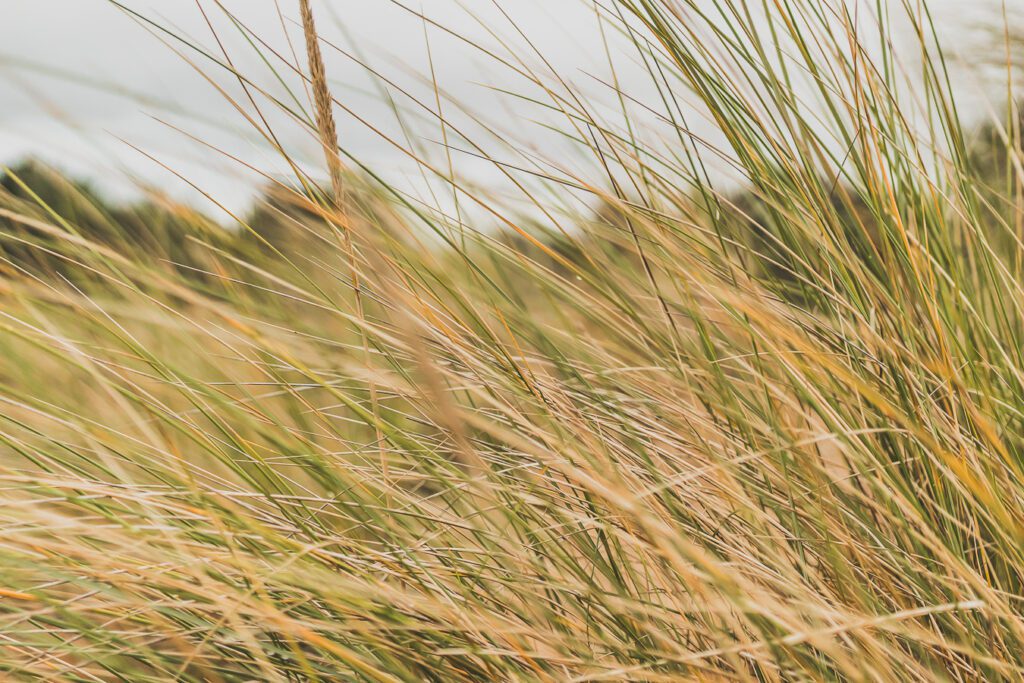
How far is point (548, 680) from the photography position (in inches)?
27.1

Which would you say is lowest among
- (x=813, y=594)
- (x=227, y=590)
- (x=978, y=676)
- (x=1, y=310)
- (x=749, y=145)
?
(x=978, y=676)

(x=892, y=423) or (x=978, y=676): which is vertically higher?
(x=892, y=423)

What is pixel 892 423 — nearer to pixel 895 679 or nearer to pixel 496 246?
pixel 895 679

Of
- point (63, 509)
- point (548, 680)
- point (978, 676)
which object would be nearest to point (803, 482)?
A: point (978, 676)

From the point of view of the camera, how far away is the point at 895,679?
670mm

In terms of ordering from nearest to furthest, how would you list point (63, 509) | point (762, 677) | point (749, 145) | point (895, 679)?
point (895, 679) < point (762, 677) < point (749, 145) < point (63, 509)

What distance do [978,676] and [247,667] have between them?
734 mm

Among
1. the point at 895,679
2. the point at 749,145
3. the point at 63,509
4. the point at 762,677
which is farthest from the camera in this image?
the point at 63,509

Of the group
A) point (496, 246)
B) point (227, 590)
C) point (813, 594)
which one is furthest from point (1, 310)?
point (813, 594)

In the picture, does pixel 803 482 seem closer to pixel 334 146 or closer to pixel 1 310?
pixel 334 146

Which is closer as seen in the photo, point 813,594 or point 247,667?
point 813,594

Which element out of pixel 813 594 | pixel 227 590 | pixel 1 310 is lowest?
pixel 813 594

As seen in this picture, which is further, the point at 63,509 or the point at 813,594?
the point at 63,509

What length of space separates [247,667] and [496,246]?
55 centimetres
